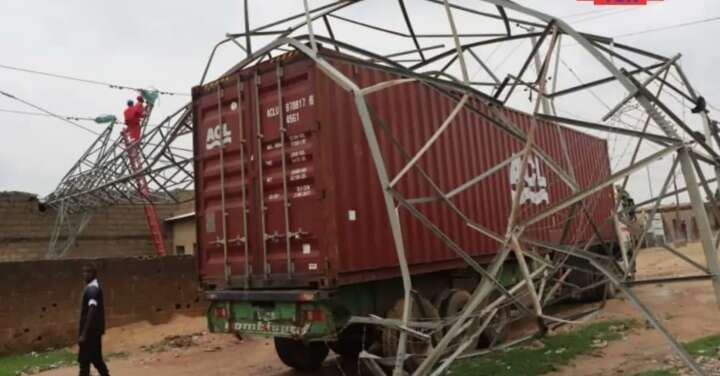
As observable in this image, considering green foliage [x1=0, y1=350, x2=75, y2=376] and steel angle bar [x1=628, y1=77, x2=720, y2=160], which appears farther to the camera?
green foliage [x1=0, y1=350, x2=75, y2=376]

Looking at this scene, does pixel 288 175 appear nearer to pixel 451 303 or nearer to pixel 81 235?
pixel 451 303

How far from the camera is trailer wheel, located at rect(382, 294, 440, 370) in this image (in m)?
6.09

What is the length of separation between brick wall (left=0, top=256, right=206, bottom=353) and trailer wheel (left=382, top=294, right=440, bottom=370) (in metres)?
4.94

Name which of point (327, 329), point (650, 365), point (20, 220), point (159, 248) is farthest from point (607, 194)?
point (20, 220)

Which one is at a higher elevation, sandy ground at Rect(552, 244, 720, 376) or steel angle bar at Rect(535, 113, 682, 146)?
steel angle bar at Rect(535, 113, 682, 146)

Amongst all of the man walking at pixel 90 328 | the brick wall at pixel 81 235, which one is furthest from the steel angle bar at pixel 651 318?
the brick wall at pixel 81 235

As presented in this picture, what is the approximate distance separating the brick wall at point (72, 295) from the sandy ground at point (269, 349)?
1.26 ft

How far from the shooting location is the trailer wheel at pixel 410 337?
6086 mm

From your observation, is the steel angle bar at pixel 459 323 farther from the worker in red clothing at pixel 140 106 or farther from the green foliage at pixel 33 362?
the worker in red clothing at pixel 140 106

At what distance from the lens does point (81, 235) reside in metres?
17.2

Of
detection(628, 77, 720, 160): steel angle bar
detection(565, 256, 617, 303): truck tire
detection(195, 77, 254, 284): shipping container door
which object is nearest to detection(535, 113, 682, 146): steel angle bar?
detection(628, 77, 720, 160): steel angle bar

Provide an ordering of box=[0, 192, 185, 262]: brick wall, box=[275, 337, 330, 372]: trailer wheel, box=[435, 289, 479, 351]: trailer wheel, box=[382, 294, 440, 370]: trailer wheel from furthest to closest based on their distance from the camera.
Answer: box=[0, 192, 185, 262]: brick wall → box=[275, 337, 330, 372]: trailer wheel → box=[435, 289, 479, 351]: trailer wheel → box=[382, 294, 440, 370]: trailer wheel

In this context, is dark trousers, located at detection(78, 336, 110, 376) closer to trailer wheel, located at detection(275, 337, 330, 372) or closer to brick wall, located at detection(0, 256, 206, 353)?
trailer wheel, located at detection(275, 337, 330, 372)

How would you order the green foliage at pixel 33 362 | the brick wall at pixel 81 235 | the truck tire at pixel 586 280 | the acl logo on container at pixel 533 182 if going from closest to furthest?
1. the green foliage at pixel 33 362
2. the acl logo on container at pixel 533 182
3. the truck tire at pixel 586 280
4. the brick wall at pixel 81 235
